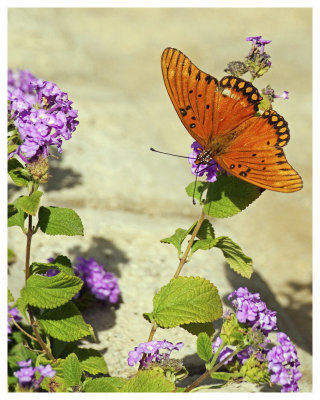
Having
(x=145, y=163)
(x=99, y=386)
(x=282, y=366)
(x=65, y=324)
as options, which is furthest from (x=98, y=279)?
(x=145, y=163)

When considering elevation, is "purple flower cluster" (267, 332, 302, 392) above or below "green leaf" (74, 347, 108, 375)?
above

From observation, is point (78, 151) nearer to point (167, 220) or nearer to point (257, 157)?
point (167, 220)

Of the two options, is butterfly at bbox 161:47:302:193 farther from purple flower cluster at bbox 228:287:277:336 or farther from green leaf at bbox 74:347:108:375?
green leaf at bbox 74:347:108:375

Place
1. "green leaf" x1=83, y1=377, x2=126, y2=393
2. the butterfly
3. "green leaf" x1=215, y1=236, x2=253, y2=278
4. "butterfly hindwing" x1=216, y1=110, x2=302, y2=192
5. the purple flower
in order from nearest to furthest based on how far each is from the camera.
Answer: "butterfly hindwing" x1=216, y1=110, x2=302, y2=192
the butterfly
"green leaf" x1=83, y1=377, x2=126, y2=393
"green leaf" x1=215, y1=236, x2=253, y2=278
the purple flower

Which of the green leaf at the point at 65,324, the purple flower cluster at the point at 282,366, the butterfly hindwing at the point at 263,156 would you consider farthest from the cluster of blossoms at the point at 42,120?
the purple flower cluster at the point at 282,366

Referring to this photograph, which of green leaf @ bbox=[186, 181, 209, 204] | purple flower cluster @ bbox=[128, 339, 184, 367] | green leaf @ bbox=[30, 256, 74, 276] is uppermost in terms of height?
green leaf @ bbox=[186, 181, 209, 204]

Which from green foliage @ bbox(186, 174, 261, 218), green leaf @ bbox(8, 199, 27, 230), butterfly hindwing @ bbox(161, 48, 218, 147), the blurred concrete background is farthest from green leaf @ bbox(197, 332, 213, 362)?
green leaf @ bbox(8, 199, 27, 230)

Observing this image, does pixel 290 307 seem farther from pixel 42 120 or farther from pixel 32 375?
pixel 42 120

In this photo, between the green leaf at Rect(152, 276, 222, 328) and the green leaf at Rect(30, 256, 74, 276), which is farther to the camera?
the green leaf at Rect(30, 256, 74, 276)
